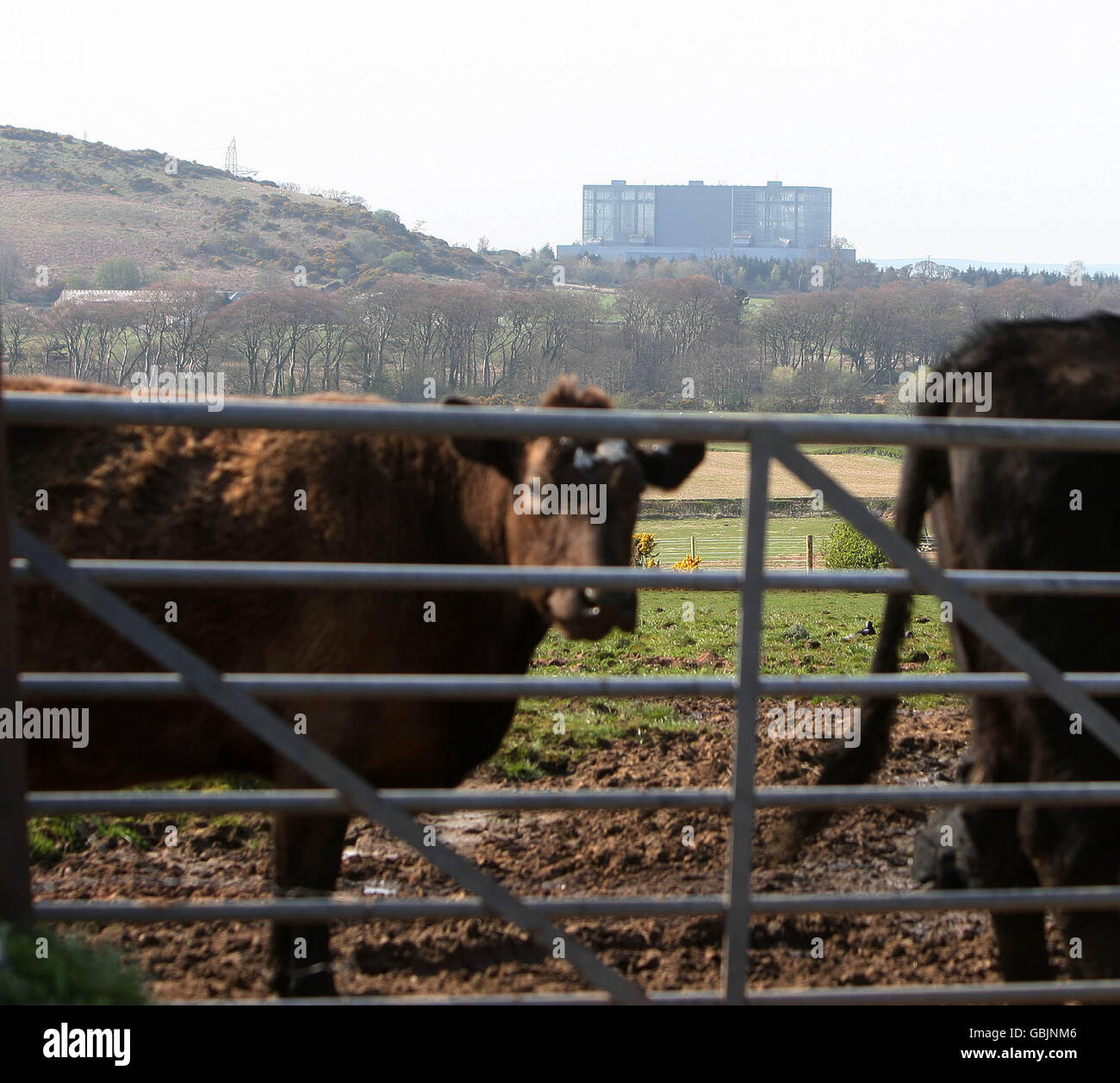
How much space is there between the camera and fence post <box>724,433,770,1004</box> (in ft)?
9.39

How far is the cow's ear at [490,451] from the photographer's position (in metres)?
3.75

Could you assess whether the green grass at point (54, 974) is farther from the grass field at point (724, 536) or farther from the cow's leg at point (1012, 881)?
the grass field at point (724, 536)

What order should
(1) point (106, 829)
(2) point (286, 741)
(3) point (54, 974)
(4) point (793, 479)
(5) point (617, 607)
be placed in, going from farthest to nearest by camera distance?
(4) point (793, 479), (1) point (106, 829), (5) point (617, 607), (2) point (286, 741), (3) point (54, 974)

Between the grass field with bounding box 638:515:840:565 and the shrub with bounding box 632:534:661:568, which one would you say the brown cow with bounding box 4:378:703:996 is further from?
the grass field with bounding box 638:515:840:565

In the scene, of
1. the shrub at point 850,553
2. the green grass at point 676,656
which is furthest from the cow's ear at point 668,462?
the shrub at point 850,553

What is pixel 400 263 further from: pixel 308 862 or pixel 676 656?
pixel 308 862

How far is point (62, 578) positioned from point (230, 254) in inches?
4504

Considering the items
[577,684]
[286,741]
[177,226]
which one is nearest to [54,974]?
[286,741]

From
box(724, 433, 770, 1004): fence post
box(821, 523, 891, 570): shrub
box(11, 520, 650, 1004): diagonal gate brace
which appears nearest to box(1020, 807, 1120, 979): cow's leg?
box(724, 433, 770, 1004): fence post

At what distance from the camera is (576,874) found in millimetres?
5363

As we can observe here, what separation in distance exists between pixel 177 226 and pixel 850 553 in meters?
109

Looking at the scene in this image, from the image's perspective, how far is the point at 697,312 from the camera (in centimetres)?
Answer: 7294

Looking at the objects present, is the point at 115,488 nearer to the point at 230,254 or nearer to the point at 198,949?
the point at 198,949
